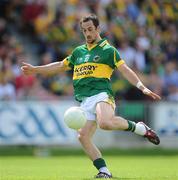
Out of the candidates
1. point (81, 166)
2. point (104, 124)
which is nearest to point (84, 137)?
point (104, 124)

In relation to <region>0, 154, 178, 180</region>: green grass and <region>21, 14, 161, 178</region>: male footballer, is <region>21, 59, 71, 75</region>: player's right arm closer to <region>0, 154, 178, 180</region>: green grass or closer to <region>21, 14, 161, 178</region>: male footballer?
<region>21, 14, 161, 178</region>: male footballer

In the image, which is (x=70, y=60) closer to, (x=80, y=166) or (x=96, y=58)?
(x=96, y=58)

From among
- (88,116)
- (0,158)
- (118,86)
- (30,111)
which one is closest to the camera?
(88,116)

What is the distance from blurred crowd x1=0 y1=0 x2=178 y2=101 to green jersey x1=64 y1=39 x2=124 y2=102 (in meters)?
9.83

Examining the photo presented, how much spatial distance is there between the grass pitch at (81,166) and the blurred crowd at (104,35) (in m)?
2.91

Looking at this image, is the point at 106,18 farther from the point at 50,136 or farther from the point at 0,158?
the point at 0,158

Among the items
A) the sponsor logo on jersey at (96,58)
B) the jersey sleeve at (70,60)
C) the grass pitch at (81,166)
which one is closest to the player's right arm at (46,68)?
the jersey sleeve at (70,60)

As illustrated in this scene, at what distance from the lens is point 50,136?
2062cm

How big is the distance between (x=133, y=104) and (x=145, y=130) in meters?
9.15

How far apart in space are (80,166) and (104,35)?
8.47m

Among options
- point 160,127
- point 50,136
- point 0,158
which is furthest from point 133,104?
point 0,158

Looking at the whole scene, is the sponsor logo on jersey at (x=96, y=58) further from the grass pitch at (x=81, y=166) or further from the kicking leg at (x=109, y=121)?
the grass pitch at (x=81, y=166)

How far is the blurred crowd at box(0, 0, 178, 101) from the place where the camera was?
22.6 meters

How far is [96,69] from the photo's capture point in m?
12.0
